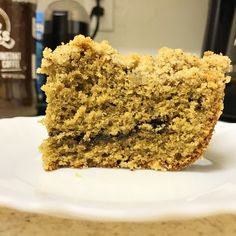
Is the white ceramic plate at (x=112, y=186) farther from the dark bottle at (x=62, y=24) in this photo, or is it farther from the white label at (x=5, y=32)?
the dark bottle at (x=62, y=24)

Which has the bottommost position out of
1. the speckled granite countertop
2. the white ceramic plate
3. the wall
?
the speckled granite countertop

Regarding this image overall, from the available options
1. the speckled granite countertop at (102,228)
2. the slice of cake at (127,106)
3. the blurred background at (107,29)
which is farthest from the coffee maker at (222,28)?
the speckled granite countertop at (102,228)

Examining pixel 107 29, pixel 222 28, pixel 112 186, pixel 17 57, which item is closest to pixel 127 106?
pixel 112 186

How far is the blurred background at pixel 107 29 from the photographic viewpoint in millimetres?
993

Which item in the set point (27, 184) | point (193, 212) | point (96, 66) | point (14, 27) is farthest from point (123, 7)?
point (193, 212)

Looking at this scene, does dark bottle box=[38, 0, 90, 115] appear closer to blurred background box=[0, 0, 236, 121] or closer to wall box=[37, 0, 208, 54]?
blurred background box=[0, 0, 236, 121]

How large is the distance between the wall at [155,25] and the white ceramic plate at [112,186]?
2.52 ft

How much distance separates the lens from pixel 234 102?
3.27 feet

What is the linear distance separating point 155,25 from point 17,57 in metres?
0.66

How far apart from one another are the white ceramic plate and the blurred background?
210 mm

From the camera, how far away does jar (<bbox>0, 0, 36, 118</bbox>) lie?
0.96 metres

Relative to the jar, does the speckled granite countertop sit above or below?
below

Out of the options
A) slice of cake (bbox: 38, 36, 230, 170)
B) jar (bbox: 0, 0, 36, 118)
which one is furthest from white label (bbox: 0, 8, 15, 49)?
slice of cake (bbox: 38, 36, 230, 170)

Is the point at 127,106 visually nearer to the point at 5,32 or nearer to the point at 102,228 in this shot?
the point at 102,228
